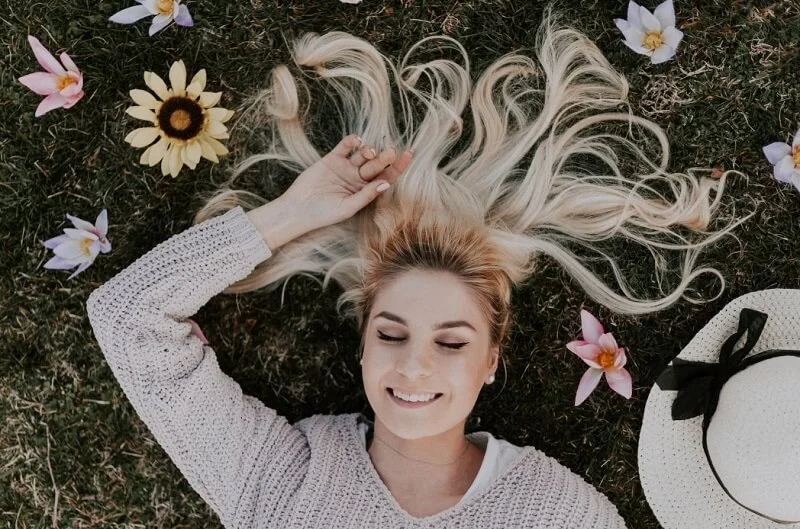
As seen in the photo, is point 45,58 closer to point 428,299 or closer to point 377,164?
point 377,164

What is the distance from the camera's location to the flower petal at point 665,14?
2.74 meters

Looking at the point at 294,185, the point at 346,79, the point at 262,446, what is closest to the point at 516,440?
the point at 262,446

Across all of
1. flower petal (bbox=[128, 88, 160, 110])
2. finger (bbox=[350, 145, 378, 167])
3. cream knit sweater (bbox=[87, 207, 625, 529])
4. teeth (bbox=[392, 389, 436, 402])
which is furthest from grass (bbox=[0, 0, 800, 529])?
teeth (bbox=[392, 389, 436, 402])

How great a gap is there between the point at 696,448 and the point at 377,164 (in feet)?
4.44

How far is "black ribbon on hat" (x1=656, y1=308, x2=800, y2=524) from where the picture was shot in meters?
2.59

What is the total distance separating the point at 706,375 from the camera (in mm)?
2695

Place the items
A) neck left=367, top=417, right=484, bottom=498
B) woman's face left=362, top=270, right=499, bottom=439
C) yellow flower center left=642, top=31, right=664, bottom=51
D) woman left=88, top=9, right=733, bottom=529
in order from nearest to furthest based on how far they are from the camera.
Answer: woman's face left=362, top=270, right=499, bottom=439 < woman left=88, top=9, right=733, bottom=529 < neck left=367, top=417, right=484, bottom=498 < yellow flower center left=642, top=31, right=664, bottom=51

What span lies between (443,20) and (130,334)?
144cm

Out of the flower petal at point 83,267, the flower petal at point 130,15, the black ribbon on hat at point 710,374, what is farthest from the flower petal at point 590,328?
the flower petal at point 130,15

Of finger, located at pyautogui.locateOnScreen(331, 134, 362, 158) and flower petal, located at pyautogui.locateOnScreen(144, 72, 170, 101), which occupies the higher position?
flower petal, located at pyautogui.locateOnScreen(144, 72, 170, 101)

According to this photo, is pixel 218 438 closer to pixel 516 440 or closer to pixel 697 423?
pixel 516 440

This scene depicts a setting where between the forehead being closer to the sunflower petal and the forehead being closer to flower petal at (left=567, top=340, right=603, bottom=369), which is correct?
flower petal at (left=567, top=340, right=603, bottom=369)

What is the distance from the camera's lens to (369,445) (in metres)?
2.82

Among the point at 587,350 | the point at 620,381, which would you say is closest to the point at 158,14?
the point at 587,350
